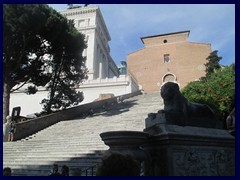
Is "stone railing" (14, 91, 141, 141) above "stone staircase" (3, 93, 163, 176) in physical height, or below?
above

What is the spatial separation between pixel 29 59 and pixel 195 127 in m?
12.3

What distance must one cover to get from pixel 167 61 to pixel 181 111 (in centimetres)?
3515

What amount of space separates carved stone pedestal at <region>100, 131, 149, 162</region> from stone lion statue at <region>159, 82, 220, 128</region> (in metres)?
0.73

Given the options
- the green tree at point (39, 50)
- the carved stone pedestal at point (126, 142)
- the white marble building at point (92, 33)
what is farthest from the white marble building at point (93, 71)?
the carved stone pedestal at point (126, 142)

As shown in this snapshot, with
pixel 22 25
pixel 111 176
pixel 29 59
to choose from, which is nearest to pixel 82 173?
pixel 111 176

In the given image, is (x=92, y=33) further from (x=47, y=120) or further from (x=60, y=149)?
(x=60, y=149)

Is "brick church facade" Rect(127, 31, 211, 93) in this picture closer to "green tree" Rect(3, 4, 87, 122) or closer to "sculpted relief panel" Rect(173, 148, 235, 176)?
"green tree" Rect(3, 4, 87, 122)

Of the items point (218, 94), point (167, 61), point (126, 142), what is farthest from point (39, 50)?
point (167, 61)

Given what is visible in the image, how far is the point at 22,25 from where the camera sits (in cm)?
1202

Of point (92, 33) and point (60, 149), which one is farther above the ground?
point (92, 33)

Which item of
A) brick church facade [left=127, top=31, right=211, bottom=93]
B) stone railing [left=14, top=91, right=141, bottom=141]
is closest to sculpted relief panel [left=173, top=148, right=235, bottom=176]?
stone railing [left=14, top=91, right=141, bottom=141]

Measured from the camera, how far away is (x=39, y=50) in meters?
14.5

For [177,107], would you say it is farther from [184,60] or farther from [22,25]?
[184,60]

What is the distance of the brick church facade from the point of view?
120 ft
